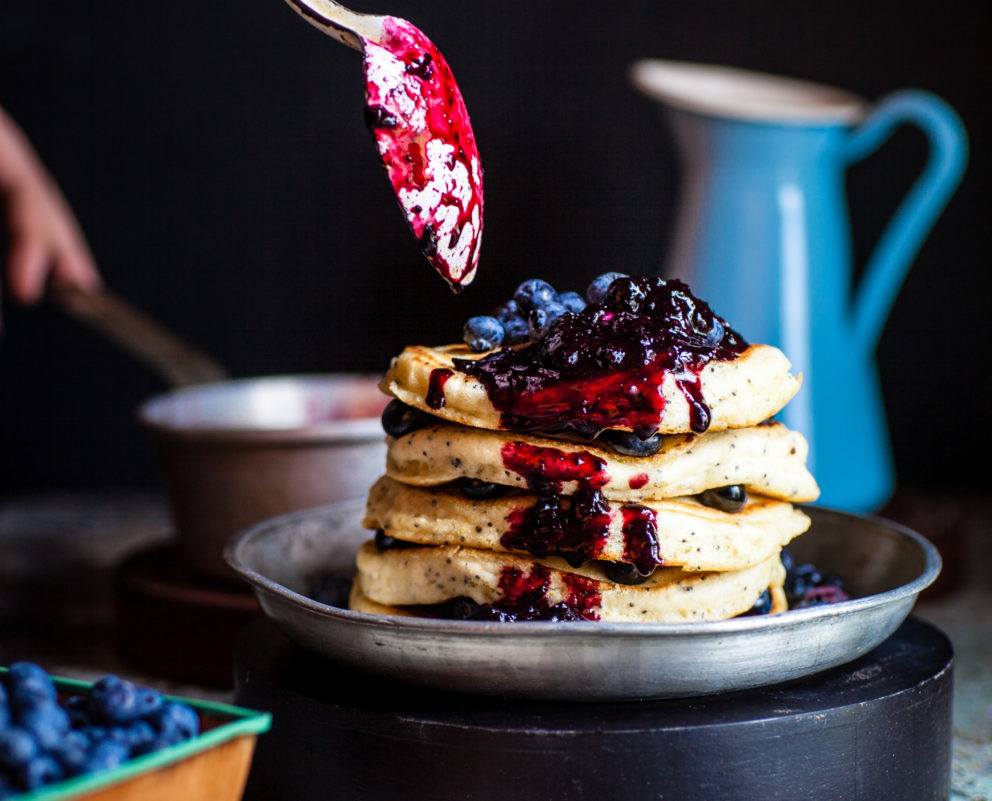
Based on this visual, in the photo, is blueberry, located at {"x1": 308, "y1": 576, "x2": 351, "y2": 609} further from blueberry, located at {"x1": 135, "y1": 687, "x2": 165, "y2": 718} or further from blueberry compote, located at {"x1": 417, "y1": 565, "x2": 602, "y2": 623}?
blueberry, located at {"x1": 135, "y1": 687, "x2": 165, "y2": 718}

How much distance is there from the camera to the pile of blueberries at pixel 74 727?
85 cm

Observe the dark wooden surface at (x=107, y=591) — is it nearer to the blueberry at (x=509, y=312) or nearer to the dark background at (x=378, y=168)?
the dark background at (x=378, y=168)

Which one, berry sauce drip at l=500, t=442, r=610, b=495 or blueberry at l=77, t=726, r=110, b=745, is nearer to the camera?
blueberry at l=77, t=726, r=110, b=745

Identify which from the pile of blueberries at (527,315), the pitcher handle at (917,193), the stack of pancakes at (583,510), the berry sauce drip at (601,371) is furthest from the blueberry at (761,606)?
the pitcher handle at (917,193)

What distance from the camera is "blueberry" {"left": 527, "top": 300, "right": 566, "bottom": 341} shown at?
1176 mm

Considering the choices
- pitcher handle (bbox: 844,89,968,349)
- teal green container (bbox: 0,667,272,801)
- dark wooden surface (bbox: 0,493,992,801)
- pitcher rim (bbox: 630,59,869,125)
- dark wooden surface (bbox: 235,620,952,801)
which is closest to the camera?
teal green container (bbox: 0,667,272,801)

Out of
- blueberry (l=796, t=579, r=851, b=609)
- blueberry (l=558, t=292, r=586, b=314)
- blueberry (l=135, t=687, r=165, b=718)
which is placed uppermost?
blueberry (l=558, t=292, r=586, b=314)

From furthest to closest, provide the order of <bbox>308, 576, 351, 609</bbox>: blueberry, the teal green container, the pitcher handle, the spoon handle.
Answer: the pitcher handle → <bbox>308, 576, 351, 609</bbox>: blueberry → the spoon handle → the teal green container

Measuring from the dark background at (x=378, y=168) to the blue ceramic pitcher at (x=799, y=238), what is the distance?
0.65m

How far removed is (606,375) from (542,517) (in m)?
0.13

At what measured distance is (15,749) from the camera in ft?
2.77

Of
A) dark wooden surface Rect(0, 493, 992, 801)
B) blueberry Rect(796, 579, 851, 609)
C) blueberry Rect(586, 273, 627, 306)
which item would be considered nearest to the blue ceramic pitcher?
dark wooden surface Rect(0, 493, 992, 801)

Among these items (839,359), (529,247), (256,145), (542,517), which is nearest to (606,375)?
(542,517)

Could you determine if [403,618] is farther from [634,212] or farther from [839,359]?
[634,212]
